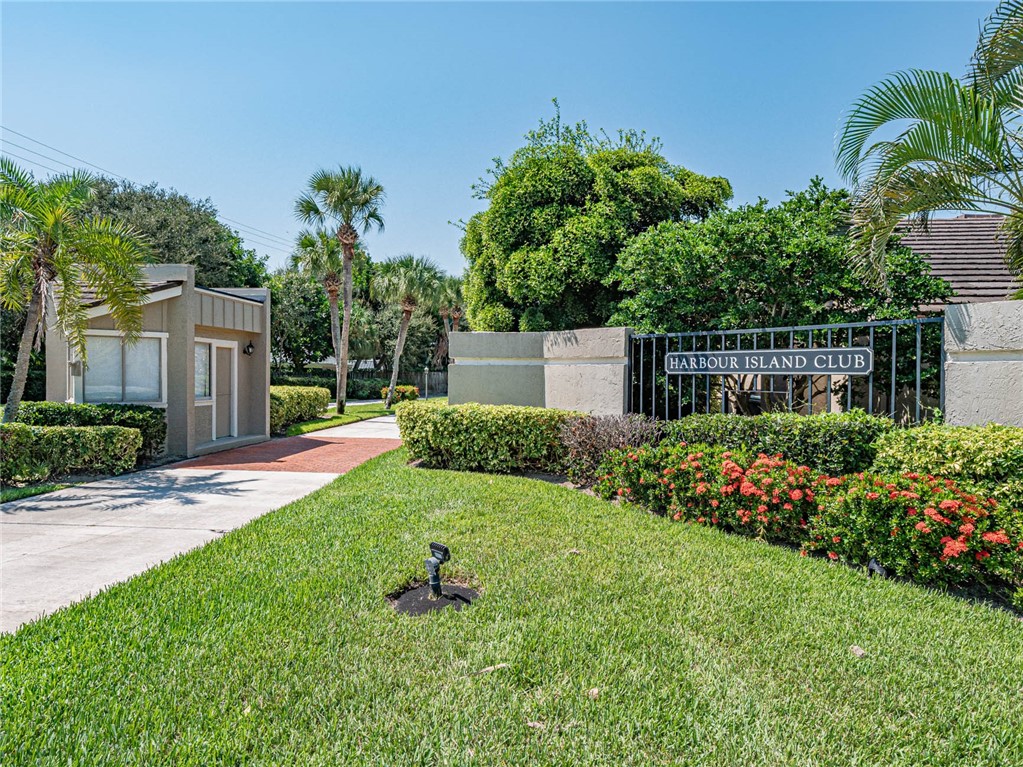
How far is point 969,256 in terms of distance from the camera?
36.2 feet

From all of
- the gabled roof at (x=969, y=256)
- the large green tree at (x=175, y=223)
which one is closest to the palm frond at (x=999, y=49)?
the gabled roof at (x=969, y=256)

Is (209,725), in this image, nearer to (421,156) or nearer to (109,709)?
(109,709)

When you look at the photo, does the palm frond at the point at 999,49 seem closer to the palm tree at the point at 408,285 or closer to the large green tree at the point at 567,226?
the large green tree at the point at 567,226

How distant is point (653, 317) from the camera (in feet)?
29.4

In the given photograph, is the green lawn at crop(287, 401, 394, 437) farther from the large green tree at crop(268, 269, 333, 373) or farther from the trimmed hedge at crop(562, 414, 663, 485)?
the large green tree at crop(268, 269, 333, 373)

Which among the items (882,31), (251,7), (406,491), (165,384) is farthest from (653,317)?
(165,384)

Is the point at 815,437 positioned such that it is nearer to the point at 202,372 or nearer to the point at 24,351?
the point at 24,351

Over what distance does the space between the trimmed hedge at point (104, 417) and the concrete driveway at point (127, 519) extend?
69 centimetres

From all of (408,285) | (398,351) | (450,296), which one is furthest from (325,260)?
(450,296)

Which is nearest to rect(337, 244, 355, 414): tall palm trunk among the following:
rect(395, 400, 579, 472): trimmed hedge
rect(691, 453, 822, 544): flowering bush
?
rect(395, 400, 579, 472): trimmed hedge

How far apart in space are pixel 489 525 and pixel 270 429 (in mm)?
11421

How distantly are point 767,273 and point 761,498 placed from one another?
154 inches

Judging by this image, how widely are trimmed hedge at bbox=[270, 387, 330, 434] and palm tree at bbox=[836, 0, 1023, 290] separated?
14.3 m

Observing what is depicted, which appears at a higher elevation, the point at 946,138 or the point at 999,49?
the point at 999,49
